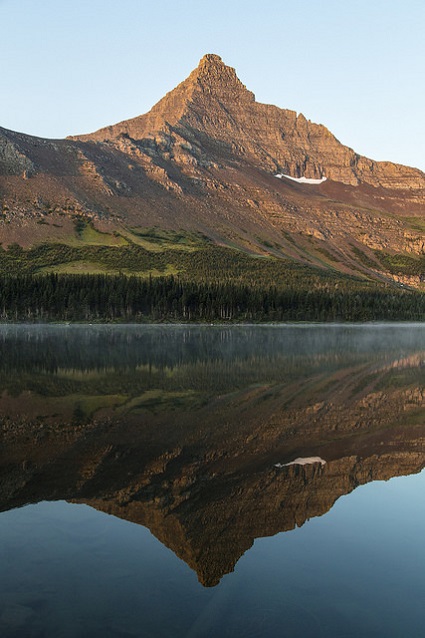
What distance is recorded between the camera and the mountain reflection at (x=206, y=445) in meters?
17.2

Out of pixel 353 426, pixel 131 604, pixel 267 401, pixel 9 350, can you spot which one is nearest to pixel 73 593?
pixel 131 604

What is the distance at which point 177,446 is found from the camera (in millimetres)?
25234

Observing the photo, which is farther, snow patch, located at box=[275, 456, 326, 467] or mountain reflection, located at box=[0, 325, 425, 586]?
snow patch, located at box=[275, 456, 326, 467]

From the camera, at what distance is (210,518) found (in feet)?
54.7

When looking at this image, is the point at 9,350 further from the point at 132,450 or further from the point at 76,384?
the point at 132,450

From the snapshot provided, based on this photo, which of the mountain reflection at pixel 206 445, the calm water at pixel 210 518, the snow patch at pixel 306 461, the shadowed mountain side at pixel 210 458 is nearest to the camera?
the calm water at pixel 210 518

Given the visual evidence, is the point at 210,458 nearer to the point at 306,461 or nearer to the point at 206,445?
the point at 206,445

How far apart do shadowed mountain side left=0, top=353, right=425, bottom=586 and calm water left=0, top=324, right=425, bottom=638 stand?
0.28ft

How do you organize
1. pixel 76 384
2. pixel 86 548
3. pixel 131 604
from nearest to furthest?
pixel 131 604 → pixel 86 548 → pixel 76 384

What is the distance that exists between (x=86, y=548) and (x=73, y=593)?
231 cm

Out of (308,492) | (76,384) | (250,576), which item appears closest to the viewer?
(250,576)

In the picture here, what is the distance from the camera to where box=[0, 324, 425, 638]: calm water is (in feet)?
39.0

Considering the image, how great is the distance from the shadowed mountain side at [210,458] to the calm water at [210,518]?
0.09 m

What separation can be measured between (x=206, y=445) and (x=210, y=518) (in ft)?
29.5
